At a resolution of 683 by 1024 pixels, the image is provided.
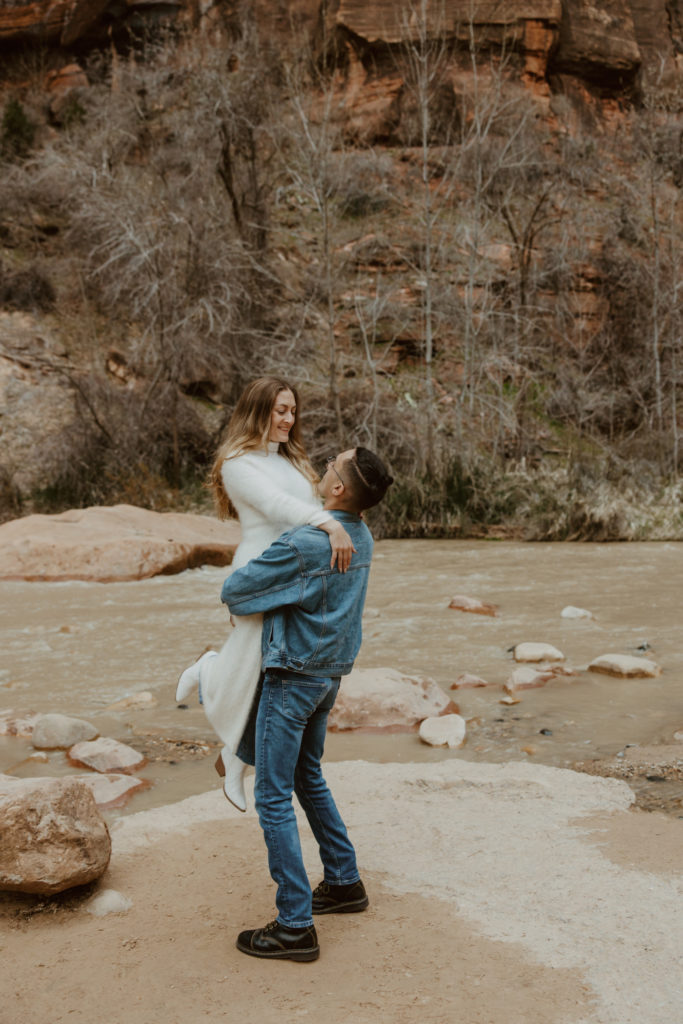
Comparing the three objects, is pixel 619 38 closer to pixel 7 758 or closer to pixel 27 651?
pixel 27 651

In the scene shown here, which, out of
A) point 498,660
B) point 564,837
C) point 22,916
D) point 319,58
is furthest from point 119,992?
point 319,58

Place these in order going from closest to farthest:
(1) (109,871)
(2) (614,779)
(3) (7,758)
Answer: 1. (1) (109,871)
2. (2) (614,779)
3. (3) (7,758)

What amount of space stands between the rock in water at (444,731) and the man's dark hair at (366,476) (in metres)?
2.46

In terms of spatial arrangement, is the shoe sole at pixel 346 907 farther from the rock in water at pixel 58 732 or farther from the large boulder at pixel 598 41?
the large boulder at pixel 598 41

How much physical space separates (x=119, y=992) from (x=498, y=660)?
4.54 meters

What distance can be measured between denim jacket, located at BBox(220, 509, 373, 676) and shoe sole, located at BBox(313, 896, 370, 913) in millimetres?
741

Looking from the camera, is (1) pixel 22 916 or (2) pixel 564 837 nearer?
(1) pixel 22 916

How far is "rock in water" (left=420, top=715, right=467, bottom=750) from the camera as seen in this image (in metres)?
4.80

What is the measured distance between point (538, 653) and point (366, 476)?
A: 4208 millimetres

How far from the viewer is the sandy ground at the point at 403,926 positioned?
7.54 feet

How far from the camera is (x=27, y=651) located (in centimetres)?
721

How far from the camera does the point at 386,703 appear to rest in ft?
17.1

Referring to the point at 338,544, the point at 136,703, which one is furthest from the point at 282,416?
the point at 136,703

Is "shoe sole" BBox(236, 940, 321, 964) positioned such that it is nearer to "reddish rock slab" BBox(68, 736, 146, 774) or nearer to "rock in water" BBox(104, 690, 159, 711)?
"reddish rock slab" BBox(68, 736, 146, 774)
